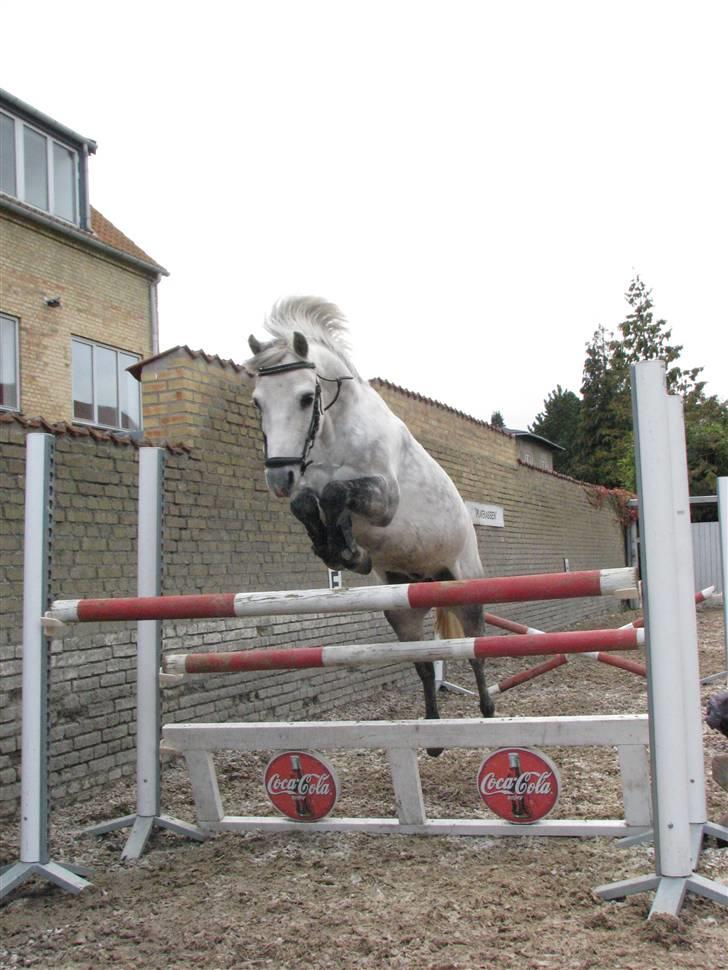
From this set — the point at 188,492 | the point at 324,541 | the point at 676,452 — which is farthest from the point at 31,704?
the point at 188,492

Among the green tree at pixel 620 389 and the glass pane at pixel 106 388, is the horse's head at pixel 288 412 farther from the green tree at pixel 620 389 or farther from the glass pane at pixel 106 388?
the green tree at pixel 620 389

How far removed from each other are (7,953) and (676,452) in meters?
2.36

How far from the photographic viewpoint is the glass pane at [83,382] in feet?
46.6

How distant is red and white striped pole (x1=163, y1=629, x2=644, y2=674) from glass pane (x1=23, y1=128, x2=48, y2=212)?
12707mm

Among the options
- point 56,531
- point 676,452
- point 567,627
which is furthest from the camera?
point 567,627

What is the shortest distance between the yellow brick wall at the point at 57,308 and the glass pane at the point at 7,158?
0.60 metres

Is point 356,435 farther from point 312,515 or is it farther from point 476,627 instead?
point 476,627

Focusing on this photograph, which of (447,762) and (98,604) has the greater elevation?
(98,604)

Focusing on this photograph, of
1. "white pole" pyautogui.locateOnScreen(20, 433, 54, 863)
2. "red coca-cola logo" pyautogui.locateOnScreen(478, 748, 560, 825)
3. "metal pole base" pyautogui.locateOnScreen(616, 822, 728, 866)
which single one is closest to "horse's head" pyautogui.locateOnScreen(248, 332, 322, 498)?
"white pole" pyautogui.locateOnScreen(20, 433, 54, 863)

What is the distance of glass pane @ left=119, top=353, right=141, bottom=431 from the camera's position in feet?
49.4

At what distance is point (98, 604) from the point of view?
2803 mm

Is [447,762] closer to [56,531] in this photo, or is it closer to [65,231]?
[56,531]

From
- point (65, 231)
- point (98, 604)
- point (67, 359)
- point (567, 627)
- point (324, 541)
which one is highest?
point (65, 231)

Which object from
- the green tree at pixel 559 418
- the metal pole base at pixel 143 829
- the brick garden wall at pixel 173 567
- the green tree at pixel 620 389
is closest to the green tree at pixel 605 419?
the green tree at pixel 620 389
